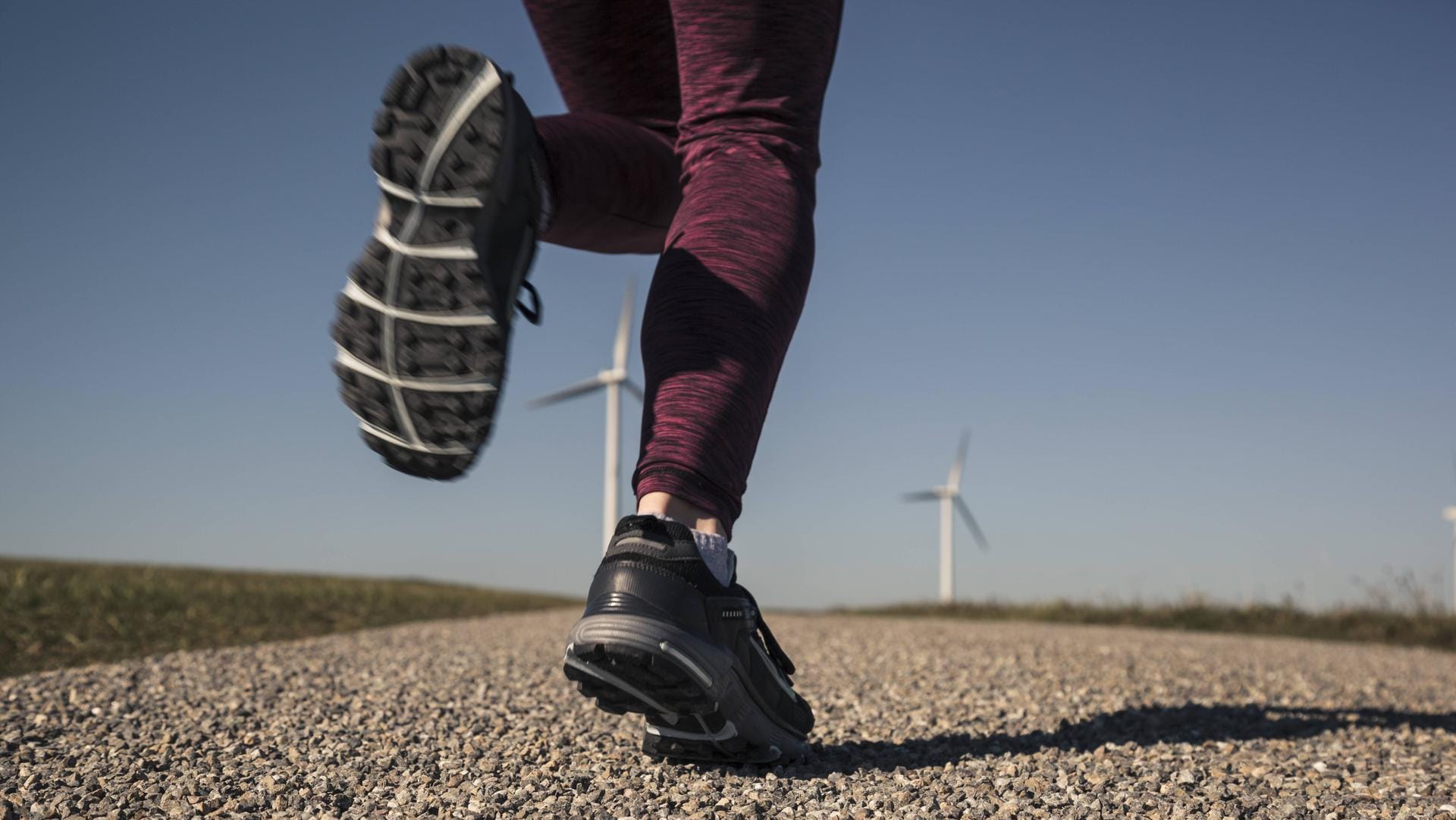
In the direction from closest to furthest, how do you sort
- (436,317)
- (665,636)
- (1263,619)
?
1. (436,317)
2. (665,636)
3. (1263,619)

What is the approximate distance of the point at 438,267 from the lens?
4.83 ft

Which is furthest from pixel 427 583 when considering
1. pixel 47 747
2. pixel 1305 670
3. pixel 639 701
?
pixel 639 701

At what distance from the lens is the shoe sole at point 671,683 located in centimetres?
161

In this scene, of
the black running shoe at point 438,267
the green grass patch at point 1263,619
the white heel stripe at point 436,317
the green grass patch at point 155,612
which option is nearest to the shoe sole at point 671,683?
the black running shoe at point 438,267

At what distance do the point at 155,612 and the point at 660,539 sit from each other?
220 inches

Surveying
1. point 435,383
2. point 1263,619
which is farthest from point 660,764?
point 1263,619

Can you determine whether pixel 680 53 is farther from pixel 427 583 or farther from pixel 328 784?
pixel 427 583

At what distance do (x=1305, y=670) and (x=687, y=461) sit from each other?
5195 millimetres

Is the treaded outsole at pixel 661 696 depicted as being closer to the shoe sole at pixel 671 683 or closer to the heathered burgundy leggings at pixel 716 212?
the shoe sole at pixel 671 683

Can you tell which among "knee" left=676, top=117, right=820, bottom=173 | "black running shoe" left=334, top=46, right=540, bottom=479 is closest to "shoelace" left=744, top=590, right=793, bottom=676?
"black running shoe" left=334, top=46, right=540, bottom=479

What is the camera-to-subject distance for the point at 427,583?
48.1 ft

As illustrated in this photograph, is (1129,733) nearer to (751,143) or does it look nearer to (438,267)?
(751,143)

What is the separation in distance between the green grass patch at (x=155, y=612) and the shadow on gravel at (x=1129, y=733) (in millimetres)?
3517

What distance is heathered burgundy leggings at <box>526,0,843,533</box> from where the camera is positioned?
160 centimetres
